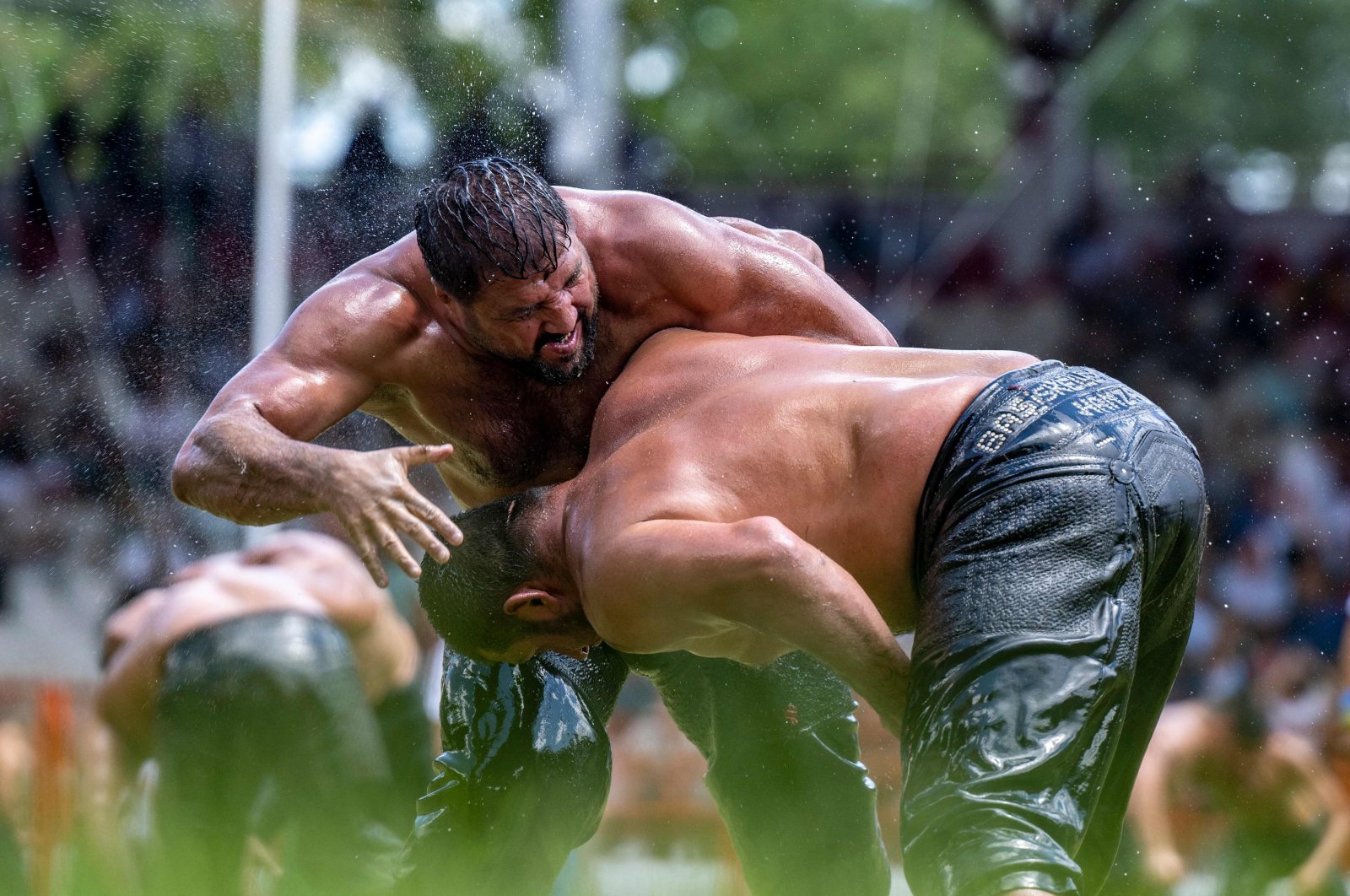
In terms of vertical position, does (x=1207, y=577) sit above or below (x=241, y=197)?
below

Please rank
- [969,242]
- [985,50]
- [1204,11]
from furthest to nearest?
[985,50], [1204,11], [969,242]

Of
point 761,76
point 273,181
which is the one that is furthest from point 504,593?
point 761,76

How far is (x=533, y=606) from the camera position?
7.91 ft

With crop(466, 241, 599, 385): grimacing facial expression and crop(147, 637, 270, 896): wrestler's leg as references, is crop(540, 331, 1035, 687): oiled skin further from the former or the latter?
crop(147, 637, 270, 896): wrestler's leg

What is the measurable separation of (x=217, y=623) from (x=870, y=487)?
2.00 metres

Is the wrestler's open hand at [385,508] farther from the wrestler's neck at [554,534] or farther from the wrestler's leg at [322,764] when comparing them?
the wrestler's leg at [322,764]

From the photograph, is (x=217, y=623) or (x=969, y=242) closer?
(x=217, y=623)

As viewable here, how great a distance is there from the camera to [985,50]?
914 cm

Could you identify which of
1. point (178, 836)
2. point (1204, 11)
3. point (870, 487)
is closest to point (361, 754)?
point (178, 836)

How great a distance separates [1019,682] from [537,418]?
46.1 inches

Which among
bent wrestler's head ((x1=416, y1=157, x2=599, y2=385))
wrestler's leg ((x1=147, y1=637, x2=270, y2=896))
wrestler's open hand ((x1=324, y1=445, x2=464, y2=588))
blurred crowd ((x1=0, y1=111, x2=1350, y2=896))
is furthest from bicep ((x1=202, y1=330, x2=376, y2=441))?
blurred crowd ((x1=0, y1=111, x2=1350, y2=896))

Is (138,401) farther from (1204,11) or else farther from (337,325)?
(1204,11)

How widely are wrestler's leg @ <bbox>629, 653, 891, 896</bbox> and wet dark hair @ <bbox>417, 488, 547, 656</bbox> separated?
41 centimetres

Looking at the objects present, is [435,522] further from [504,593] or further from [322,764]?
[322,764]
